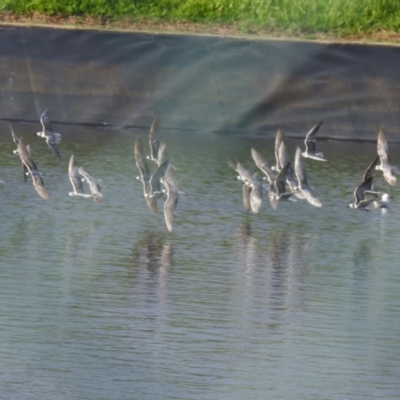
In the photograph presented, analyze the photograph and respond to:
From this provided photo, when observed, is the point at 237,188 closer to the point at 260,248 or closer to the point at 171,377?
the point at 260,248

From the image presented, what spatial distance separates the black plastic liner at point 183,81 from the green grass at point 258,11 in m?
1.71

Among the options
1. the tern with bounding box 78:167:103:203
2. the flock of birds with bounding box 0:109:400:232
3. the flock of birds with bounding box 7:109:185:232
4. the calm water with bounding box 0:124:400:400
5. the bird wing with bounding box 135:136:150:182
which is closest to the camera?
the calm water with bounding box 0:124:400:400

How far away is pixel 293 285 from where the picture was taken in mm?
14672

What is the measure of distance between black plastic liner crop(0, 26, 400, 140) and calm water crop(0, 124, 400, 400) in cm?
200

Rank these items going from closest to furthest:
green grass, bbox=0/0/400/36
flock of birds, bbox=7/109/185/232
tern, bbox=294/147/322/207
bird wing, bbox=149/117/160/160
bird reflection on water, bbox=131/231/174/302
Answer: bird reflection on water, bbox=131/231/174/302, flock of birds, bbox=7/109/185/232, tern, bbox=294/147/322/207, bird wing, bbox=149/117/160/160, green grass, bbox=0/0/400/36

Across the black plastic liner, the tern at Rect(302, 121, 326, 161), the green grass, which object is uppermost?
the green grass

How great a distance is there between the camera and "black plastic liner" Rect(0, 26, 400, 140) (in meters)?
22.3

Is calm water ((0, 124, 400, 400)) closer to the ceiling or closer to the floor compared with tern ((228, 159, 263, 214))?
closer to the floor

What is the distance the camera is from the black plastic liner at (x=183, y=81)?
22266 mm

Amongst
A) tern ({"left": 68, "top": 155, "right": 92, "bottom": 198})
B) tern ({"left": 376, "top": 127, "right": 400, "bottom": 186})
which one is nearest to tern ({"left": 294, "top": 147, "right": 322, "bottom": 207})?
tern ({"left": 376, "top": 127, "right": 400, "bottom": 186})

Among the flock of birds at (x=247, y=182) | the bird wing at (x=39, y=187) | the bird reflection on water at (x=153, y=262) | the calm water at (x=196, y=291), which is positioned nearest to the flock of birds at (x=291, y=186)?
the flock of birds at (x=247, y=182)

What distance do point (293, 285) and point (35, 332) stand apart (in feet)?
10.5

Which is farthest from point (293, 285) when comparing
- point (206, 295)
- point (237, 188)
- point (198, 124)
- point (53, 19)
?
point (53, 19)

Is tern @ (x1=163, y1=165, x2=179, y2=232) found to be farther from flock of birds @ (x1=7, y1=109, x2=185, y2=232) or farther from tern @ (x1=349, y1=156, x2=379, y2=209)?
tern @ (x1=349, y1=156, x2=379, y2=209)
